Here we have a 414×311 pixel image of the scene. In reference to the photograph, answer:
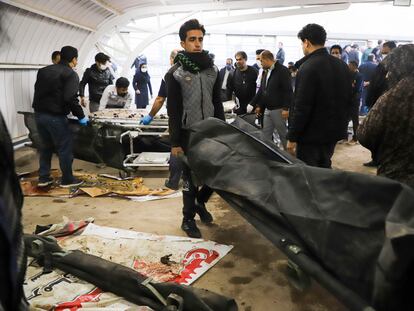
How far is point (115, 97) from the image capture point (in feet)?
21.6

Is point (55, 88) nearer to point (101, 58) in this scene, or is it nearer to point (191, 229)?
point (101, 58)

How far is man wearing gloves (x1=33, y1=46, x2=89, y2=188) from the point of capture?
15.1 ft

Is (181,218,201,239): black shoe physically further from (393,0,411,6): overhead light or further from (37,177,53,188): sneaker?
(393,0,411,6): overhead light

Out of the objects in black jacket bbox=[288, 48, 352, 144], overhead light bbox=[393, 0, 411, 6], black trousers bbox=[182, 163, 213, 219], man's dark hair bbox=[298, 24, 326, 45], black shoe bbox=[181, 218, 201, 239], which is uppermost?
overhead light bbox=[393, 0, 411, 6]

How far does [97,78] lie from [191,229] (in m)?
4.58

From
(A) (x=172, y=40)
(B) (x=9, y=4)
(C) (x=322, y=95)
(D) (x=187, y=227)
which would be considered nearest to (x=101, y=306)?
(D) (x=187, y=227)

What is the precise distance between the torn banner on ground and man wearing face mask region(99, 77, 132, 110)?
11.4 ft

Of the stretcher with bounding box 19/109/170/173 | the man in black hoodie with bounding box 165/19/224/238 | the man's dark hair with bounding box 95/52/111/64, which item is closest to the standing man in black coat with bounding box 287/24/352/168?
the man in black hoodie with bounding box 165/19/224/238

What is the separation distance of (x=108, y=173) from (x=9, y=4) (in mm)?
3046

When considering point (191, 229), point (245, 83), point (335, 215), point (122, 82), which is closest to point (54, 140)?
point (122, 82)

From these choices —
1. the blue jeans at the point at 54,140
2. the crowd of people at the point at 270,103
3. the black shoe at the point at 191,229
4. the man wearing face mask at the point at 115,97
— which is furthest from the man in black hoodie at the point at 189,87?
the man wearing face mask at the point at 115,97

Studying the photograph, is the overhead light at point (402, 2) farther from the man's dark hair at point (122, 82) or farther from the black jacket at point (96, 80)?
the black jacket at point (96, 80)

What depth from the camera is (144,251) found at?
10.3ft

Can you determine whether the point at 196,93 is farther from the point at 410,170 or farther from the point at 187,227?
the point at 410,170
